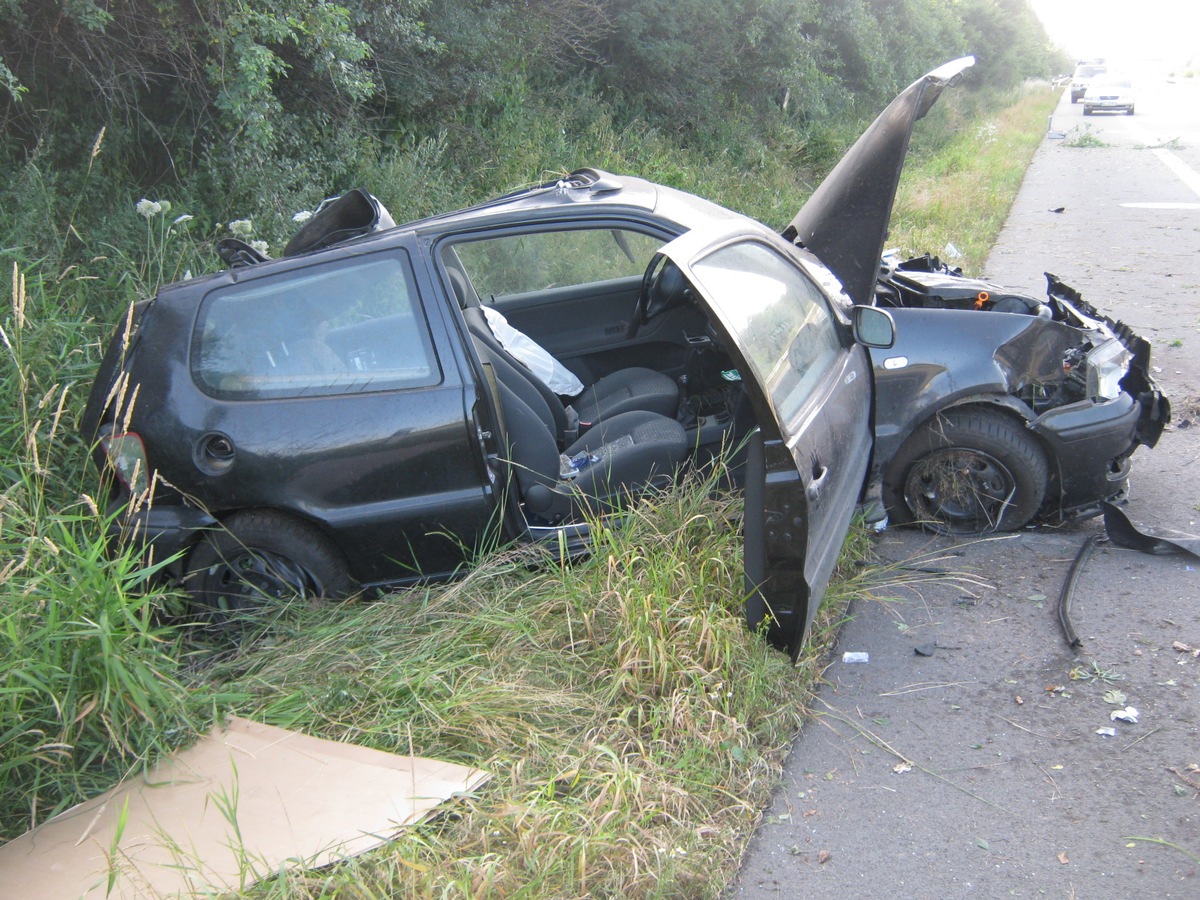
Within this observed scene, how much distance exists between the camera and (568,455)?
438 centimetres

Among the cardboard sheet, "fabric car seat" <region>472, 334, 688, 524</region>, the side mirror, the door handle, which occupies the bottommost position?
the cardboard sheet

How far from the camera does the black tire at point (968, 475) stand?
443cm

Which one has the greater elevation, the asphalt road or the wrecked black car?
the wrecked black car

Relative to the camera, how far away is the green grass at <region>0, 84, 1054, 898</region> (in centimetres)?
270

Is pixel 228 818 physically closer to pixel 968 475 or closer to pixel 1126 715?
pixel 1126 715

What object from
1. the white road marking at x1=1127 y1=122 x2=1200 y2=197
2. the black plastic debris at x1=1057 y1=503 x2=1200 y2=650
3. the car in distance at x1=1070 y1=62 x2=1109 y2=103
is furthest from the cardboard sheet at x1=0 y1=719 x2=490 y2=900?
the car in distance at x1=1070 y1=62 x2=1109 y2=103

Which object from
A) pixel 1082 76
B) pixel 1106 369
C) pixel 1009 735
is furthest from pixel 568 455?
pixel 1082 76

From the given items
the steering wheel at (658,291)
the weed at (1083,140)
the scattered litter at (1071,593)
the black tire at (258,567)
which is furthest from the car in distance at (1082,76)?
the black tire at (258,567)

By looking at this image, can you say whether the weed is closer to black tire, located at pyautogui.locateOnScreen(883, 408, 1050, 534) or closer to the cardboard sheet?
black tire, located at pyautogui.locateOnScreen(883, 408, 1050, 534)

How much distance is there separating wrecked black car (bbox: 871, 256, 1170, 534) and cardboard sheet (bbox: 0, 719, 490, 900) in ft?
8.32

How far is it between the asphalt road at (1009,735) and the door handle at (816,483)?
2.54ft

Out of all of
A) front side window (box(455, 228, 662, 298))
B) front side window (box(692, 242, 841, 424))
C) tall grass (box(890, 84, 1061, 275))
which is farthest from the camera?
tall grass (box(890, 84, 1061, 275))

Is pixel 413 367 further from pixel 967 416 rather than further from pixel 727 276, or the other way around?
pixel 967 416

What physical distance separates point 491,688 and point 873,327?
2083mm
